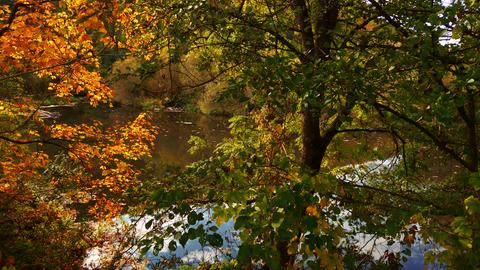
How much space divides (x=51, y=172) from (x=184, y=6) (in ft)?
29.3

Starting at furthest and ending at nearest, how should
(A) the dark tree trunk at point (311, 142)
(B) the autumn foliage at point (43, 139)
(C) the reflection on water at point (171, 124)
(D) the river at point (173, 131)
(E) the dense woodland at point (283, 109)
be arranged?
1. (C) the reflection on water at point (171, 124)
2. (D) the river at point (173, 131)
3. (B) the autumn foliage at point (43, 139)
4. (A) the dark tree trunk at point (311, 142)
5. (E) the dense woodland at point (283, 109)

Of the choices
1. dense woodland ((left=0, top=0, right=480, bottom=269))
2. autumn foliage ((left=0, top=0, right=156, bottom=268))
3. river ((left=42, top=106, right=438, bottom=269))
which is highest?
river ((left=42, top=106, right=438, bottom=269))

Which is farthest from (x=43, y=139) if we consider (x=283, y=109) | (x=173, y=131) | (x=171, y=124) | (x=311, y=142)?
(x=171, y=124)

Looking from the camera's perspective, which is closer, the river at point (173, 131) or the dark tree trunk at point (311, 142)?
the dark tree trunk at point (311, 142)

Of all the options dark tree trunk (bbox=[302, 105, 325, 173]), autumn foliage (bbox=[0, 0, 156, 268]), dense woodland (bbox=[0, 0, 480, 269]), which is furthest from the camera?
autumn foliage (bbox=[0, 0, 156, 268])

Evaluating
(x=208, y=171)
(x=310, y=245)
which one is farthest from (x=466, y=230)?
(x=208, y=171)

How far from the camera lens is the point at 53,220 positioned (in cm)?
1199

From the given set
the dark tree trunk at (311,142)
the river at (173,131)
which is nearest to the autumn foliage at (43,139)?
the river at (173,131)

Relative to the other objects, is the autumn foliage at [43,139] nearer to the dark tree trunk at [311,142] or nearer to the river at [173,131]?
the river at [173,131]

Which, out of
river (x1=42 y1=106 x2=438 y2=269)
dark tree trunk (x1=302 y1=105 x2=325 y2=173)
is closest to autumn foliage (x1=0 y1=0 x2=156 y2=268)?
river (x1=42 y1=106 x2=438 y2=269)

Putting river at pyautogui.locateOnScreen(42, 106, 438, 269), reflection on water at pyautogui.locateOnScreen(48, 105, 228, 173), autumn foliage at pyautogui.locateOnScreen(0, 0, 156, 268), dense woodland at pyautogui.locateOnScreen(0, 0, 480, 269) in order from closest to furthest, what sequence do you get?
1. dense woodland at pyautogui.locateOnScreen(0, 0, 480, 269)
2. autumn foliage at pyautogui.locateOnScreen(0, 0, 156, 268)
3. river at pyautogui.locateOnScreen(42, 106, 438, 269)
4. reflection on water at pyautogui.locateOnScreen(48, 105, 228, 173)

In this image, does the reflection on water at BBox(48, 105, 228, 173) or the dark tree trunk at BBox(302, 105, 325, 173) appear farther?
the reflection on water at BBox(48, 105, 228, 173)

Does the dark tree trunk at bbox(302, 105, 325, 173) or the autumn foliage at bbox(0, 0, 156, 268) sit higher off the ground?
the autumn foliage at bbox(0, 0, 156, 268)

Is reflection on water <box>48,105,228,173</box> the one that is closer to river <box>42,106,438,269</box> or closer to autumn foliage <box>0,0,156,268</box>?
river <box>42,106,438,269</box>
